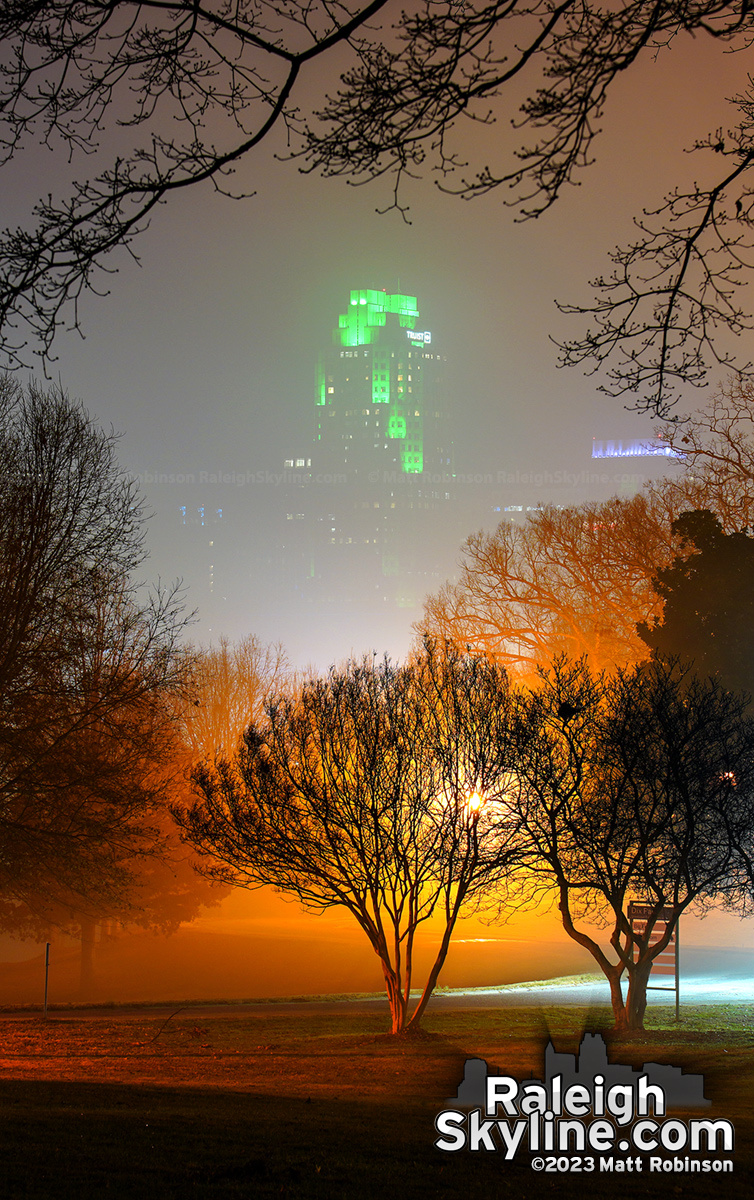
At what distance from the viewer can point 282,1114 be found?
8195 millimetres

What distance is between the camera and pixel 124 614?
2172 cm

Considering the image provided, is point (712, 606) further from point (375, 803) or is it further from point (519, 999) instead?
point (375, 803)

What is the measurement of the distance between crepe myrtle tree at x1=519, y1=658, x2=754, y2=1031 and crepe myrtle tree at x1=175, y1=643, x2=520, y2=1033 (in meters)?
0.78

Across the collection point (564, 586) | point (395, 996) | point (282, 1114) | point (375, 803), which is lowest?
point (395, 996)

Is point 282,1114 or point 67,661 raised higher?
point 67,661

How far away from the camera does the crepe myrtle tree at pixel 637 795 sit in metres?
16.6

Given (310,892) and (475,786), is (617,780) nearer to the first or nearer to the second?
(475,786)

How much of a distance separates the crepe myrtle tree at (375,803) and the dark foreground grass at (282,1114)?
256 centimetres

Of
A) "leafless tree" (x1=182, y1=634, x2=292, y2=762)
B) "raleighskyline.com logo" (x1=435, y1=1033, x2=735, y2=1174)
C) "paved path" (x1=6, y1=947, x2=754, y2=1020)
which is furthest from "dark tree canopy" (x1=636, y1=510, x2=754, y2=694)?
"leafless tree" (x1=182, y1=634, x2=292, y2=762)

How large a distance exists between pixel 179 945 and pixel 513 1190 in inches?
1546

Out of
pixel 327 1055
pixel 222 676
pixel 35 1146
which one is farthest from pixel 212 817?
pixel 222 676

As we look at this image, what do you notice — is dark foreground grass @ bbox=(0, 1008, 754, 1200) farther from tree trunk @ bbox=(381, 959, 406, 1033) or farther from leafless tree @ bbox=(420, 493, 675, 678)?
leafless tree @ bbox=(420, 493, 675, 678)

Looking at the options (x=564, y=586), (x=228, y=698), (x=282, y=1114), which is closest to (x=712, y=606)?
(x=564, y=586)

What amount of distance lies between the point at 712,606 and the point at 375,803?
1189 centimetres
